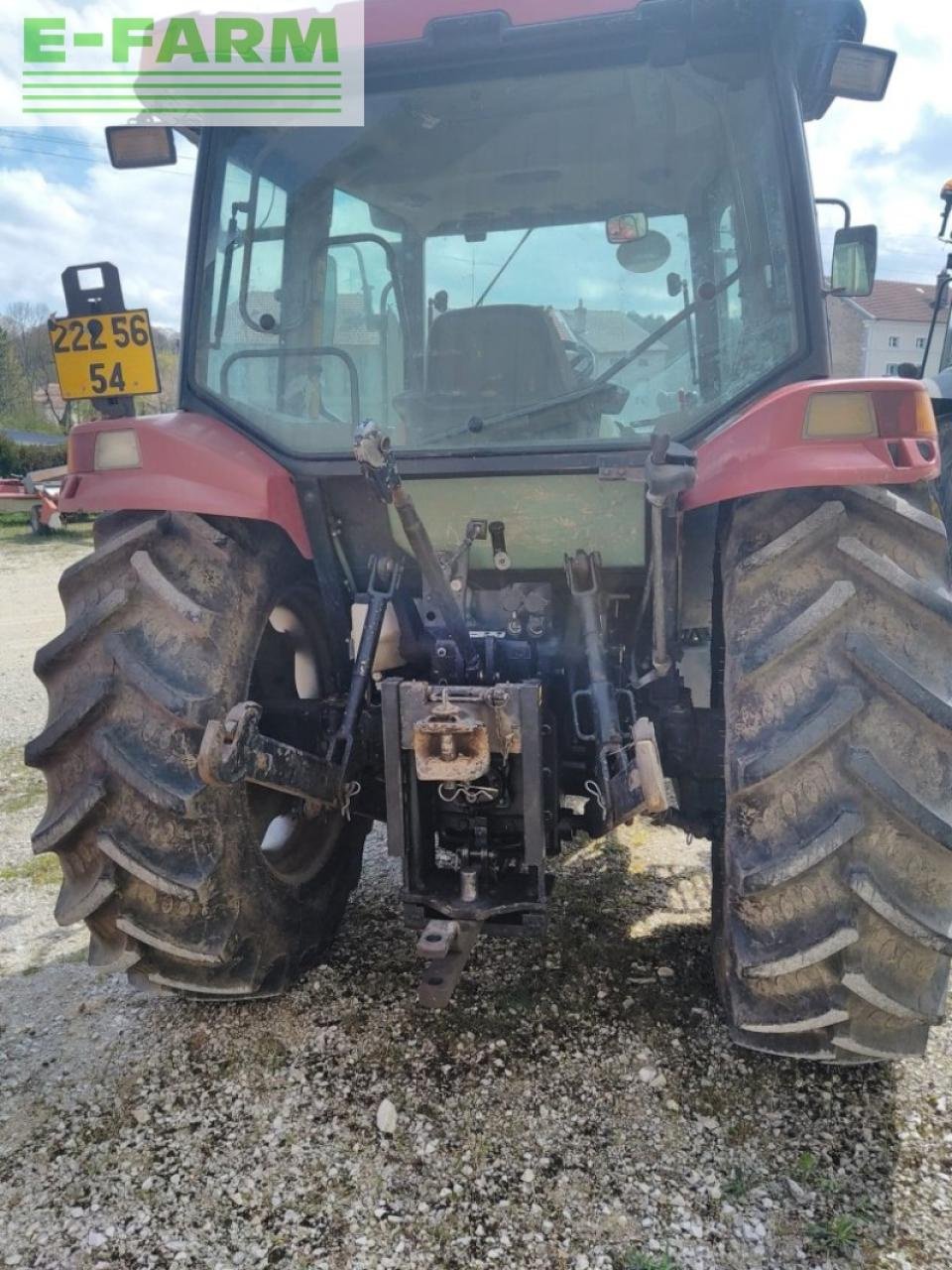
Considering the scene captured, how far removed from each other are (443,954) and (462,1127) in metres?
0.40

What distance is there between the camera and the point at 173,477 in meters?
2.25

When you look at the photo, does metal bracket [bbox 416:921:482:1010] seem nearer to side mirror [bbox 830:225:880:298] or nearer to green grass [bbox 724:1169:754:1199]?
green grass [bbox 724:1169:754:1199]

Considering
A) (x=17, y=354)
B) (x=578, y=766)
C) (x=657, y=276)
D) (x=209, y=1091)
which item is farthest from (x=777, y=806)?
(x=17, y=354)

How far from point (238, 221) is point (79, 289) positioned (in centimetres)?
54

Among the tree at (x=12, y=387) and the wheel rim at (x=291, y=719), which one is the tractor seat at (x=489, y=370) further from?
the tree at (x=12, y=387)

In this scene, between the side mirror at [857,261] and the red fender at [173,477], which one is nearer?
the red fender at [173,477]

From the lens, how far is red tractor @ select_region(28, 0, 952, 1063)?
6.25 feet

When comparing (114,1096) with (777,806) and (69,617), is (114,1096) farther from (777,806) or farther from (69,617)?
(777,806)

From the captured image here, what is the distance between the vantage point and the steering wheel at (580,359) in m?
2.38

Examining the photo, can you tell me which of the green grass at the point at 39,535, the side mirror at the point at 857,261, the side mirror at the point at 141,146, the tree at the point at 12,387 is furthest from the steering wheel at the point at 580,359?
the tree at the point at 12,387

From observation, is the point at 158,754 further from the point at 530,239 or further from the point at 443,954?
the point at 530,239

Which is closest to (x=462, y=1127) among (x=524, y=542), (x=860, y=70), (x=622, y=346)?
(x=524, y=542)

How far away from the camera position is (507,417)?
2381 mm

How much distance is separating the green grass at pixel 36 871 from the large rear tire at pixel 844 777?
105 inches
